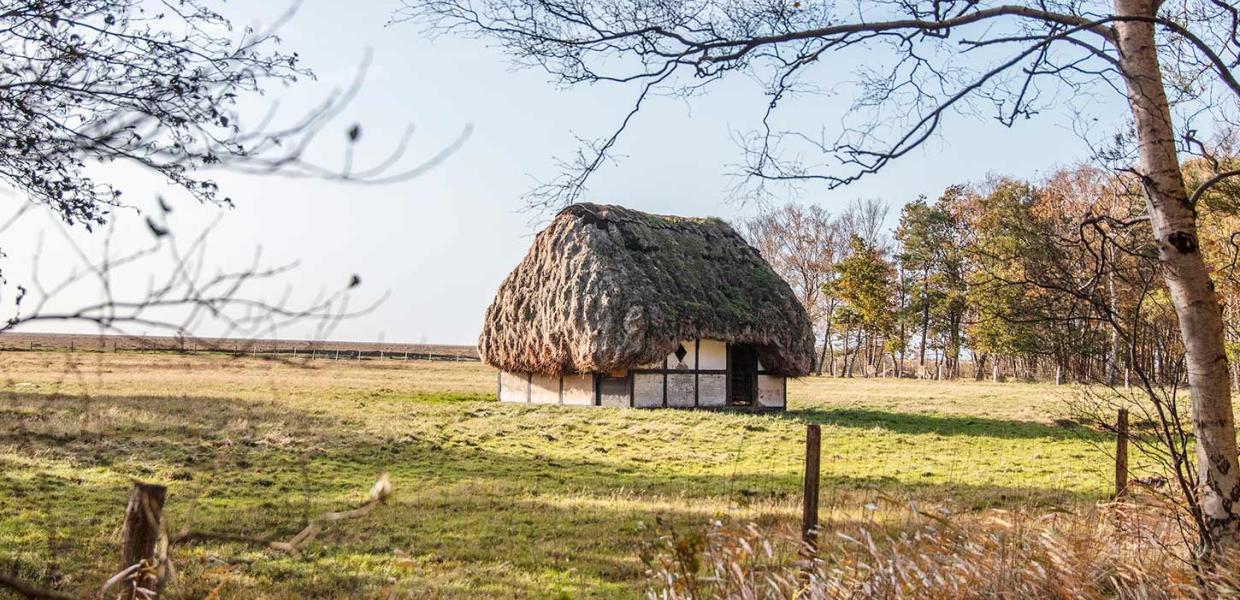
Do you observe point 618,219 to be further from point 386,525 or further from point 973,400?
point 386,525

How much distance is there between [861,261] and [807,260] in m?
2.93

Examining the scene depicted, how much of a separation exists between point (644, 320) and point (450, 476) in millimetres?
8124

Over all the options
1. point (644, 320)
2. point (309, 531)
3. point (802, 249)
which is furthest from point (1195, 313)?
point (802, 249)

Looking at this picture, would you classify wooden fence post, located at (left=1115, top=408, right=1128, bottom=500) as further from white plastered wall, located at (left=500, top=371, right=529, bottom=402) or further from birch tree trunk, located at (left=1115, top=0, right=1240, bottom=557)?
white plastered wall, located at (left=500, top=371, right=529, bottom=402)

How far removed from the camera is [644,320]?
1872 centimetres

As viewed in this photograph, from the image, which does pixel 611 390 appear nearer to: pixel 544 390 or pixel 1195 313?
pixel 544 390

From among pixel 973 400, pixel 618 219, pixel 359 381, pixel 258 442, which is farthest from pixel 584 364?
pixel 359 381

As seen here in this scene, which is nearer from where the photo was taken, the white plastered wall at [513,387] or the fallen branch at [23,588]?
the fallen branch at [23,588]

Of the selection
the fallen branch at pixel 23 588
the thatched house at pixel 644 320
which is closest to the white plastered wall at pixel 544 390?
the thatched house at pixel 644 320

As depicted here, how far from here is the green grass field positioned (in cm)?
→ 622

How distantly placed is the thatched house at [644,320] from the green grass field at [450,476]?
1.46m

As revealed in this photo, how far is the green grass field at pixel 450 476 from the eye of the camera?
20.4 ft

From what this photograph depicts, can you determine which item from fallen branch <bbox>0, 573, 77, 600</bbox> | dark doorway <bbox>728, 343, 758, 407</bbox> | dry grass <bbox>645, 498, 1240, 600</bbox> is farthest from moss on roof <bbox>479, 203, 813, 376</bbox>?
fallen branch <bbox>0, 573, 77, 600</bbox>

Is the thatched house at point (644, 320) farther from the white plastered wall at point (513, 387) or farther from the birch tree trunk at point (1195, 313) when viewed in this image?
the birch tree trunk at point (1195, 313)
